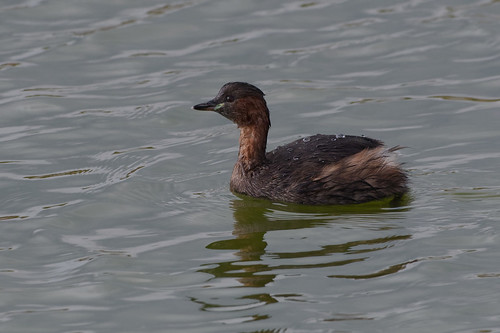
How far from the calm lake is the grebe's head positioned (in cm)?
62

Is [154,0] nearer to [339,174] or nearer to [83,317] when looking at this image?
[339,174]

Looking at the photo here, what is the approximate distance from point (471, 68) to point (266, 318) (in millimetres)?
6339

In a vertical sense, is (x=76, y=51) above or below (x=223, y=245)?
above

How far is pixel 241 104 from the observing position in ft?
32.4

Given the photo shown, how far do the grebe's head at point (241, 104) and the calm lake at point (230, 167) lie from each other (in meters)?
0.62

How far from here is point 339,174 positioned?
9289 millimetres

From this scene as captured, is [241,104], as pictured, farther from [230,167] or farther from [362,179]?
[362,179]

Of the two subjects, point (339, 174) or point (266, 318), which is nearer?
point (266, 318)

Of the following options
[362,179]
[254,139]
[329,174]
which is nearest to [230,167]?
[254,139]

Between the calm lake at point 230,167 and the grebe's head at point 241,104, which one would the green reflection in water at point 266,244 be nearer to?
the calm lake at point 230,167

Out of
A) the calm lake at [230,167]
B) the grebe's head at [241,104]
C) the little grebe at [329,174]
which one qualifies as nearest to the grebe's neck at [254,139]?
the grebe's head at [241,104]

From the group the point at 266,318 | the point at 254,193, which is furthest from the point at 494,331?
the point at 254,193

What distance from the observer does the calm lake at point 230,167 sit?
7.35 metres

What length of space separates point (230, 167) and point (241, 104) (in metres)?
0.80
